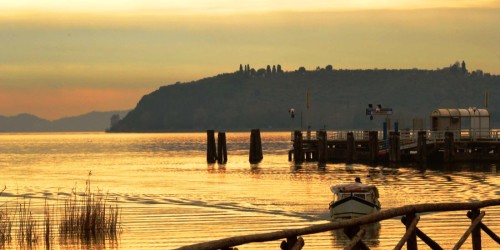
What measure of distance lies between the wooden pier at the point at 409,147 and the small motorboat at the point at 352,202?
165ft

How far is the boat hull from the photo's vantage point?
153 ft

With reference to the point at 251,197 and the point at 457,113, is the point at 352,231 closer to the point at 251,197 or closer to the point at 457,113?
the point at 251,197

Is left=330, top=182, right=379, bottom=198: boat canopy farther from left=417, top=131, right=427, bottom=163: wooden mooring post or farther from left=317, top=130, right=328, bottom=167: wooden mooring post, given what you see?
left=317, top=130, right=328, bottom=167: wooden mooring post

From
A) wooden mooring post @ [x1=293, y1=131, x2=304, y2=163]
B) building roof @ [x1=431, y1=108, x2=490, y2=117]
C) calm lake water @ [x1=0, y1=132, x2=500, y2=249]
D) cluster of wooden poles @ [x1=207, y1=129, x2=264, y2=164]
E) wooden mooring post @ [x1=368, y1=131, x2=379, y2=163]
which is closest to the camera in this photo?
calm lake water @ [x1=0, y1=132, x2=500, y2=249]

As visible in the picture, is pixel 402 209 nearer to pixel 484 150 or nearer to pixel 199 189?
pixel 199 189

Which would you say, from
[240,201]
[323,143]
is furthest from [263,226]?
[323,143]

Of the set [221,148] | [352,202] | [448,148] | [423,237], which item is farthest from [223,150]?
[423,237]

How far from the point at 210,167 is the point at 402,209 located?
9638 centimetres

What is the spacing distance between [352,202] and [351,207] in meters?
0.26

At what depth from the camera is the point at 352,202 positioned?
46.8 metres

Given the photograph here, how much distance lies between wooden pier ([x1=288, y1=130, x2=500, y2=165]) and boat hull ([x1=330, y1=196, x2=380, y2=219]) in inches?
2011

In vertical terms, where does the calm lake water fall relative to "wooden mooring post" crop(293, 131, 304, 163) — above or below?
below

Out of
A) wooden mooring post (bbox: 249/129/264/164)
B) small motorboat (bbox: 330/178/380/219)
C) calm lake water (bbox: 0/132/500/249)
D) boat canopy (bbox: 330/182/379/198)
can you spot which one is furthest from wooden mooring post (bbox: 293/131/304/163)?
small motorboat (bbox: 330/178/380/219)

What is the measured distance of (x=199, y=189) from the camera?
78.9 m
